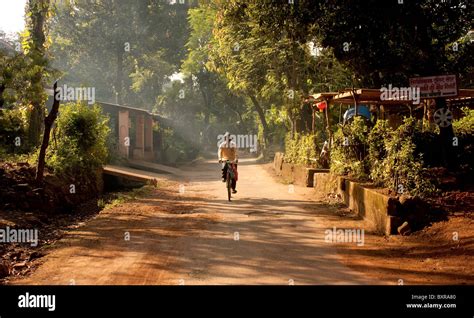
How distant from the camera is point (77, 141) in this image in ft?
53.1

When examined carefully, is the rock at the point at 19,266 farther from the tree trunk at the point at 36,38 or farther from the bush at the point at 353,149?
the tree trunk at the point at 36,38

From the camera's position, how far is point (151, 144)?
3691cm

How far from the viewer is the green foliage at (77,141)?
15.4 m

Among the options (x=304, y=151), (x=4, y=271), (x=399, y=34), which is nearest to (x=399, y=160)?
(x=399, y=34)

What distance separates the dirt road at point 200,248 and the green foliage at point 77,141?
323 centimetres

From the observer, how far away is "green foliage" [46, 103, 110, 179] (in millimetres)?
15395

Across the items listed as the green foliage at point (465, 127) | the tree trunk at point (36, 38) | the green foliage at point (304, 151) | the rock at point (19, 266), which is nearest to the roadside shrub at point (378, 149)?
the green foliage at point (465, 127)

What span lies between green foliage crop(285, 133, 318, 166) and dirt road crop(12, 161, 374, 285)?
600cm

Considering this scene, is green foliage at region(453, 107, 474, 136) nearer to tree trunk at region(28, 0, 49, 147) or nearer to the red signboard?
the red signboard

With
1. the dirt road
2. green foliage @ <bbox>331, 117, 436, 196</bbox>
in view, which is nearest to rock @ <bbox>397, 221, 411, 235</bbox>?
green foliage @ <bbox>331, 117, 436, 196</bbox>

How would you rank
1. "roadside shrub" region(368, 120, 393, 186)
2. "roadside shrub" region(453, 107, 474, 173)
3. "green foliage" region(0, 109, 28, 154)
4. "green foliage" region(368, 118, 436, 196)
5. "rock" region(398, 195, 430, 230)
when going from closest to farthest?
1. "rock" region(398, 195, 430, 230)
2. "green foliage" region(368, 118, 436, 196)
3. "roadside shrub" region(453, 107, 474, 173)
4. "roadside shrub" region(368, 120, 393, 186)
5. "green foliage" region(0, 109, 28, 154)
